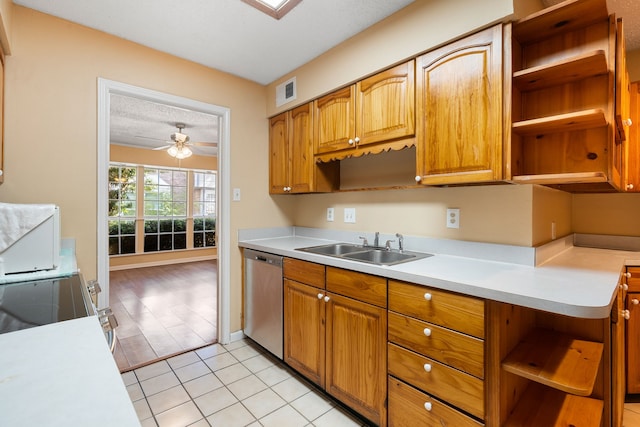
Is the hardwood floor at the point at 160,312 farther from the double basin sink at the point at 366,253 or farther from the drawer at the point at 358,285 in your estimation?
the drawer at the point at 358,285

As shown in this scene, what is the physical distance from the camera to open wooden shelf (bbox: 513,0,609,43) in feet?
4.15

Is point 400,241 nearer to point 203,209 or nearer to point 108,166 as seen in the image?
point 108,166

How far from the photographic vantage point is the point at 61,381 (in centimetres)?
55

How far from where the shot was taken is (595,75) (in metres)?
1.41

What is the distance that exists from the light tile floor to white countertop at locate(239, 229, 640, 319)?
33.6 inches

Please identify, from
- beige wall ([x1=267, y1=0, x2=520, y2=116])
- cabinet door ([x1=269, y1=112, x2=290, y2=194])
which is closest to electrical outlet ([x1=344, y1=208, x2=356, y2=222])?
cabinet door ([x1=269, y1=112, x2=290, y2=194])

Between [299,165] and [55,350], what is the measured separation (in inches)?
79.3

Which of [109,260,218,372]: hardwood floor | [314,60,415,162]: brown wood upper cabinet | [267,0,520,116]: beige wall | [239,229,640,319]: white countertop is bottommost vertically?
[109,260,218,372]: hardwood floor

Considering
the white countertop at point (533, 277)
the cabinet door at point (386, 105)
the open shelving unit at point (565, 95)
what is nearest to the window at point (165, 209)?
the white countertop at point (533, 277)

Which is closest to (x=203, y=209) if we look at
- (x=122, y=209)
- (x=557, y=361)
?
(x=122, y=209)

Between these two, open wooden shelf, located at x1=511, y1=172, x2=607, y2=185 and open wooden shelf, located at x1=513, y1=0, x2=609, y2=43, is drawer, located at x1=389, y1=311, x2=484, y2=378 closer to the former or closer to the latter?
open wooden shelf, located at x1=511, y1=172, x2=607, y2=185

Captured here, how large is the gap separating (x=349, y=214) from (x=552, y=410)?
64.1 inches

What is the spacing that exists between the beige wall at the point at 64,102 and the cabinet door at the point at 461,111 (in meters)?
1.83

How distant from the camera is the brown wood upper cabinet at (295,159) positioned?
7.96 feet
